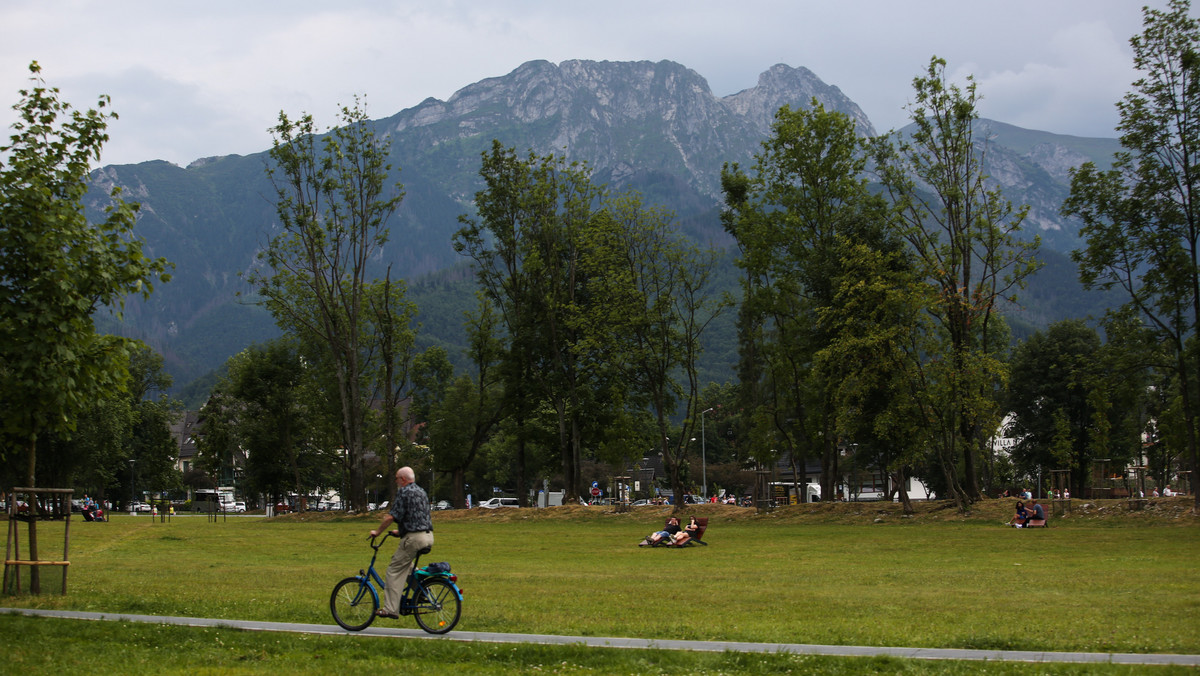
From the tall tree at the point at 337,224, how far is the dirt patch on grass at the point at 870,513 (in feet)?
30.5

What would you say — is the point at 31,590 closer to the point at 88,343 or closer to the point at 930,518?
the point at 88,343

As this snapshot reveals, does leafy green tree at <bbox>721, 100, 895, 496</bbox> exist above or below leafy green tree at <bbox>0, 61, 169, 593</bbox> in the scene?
above

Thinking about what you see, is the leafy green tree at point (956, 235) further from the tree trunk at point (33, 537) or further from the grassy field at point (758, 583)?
the tree trunk at point (33, 537)

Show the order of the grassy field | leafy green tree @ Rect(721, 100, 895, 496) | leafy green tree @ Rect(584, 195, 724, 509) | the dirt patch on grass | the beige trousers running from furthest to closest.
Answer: leafy green tree @ Rect(584, 195, 724, 509) < leafy green tree @ Rect(721, 100, 895, 496) < the dirt patch on grass < the beige trousers < the grassy field

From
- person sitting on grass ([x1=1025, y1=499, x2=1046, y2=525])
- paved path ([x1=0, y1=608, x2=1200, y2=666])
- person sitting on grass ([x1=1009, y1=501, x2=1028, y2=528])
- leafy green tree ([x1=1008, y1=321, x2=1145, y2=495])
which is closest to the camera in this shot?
paved path ([x1=0, y1=608, x2=1200, y2=666])

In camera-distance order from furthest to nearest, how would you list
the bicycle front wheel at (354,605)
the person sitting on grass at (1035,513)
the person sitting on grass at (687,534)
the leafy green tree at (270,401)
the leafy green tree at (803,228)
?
the leafy green tree at (270,401)
the leafy green tree at (803,228)
the person sitting on grass at (1035,513)
the person sitting on grass at (687,534)
the bicycle front wheel at (354,605)

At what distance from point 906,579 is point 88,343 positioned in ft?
52.4

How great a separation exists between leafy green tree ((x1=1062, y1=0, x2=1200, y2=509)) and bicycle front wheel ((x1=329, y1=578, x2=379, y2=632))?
119 ft

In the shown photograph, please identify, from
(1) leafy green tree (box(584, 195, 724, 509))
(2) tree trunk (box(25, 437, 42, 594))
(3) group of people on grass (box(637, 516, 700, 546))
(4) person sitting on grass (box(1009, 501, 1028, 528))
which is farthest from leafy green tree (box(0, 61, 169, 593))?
(1) leafy green tree (box(584, 195, 724, 509))

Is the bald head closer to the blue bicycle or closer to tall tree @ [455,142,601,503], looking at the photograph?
the blue bicycle

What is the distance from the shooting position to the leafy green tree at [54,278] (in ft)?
51.0

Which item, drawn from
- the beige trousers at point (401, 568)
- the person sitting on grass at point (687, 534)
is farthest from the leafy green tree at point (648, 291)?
the beige trousers at point (401, 568)

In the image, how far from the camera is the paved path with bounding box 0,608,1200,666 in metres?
10.5

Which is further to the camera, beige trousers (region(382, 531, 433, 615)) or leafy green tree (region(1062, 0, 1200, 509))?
leafy green tree (region(1062, 0, 1200, 509))
